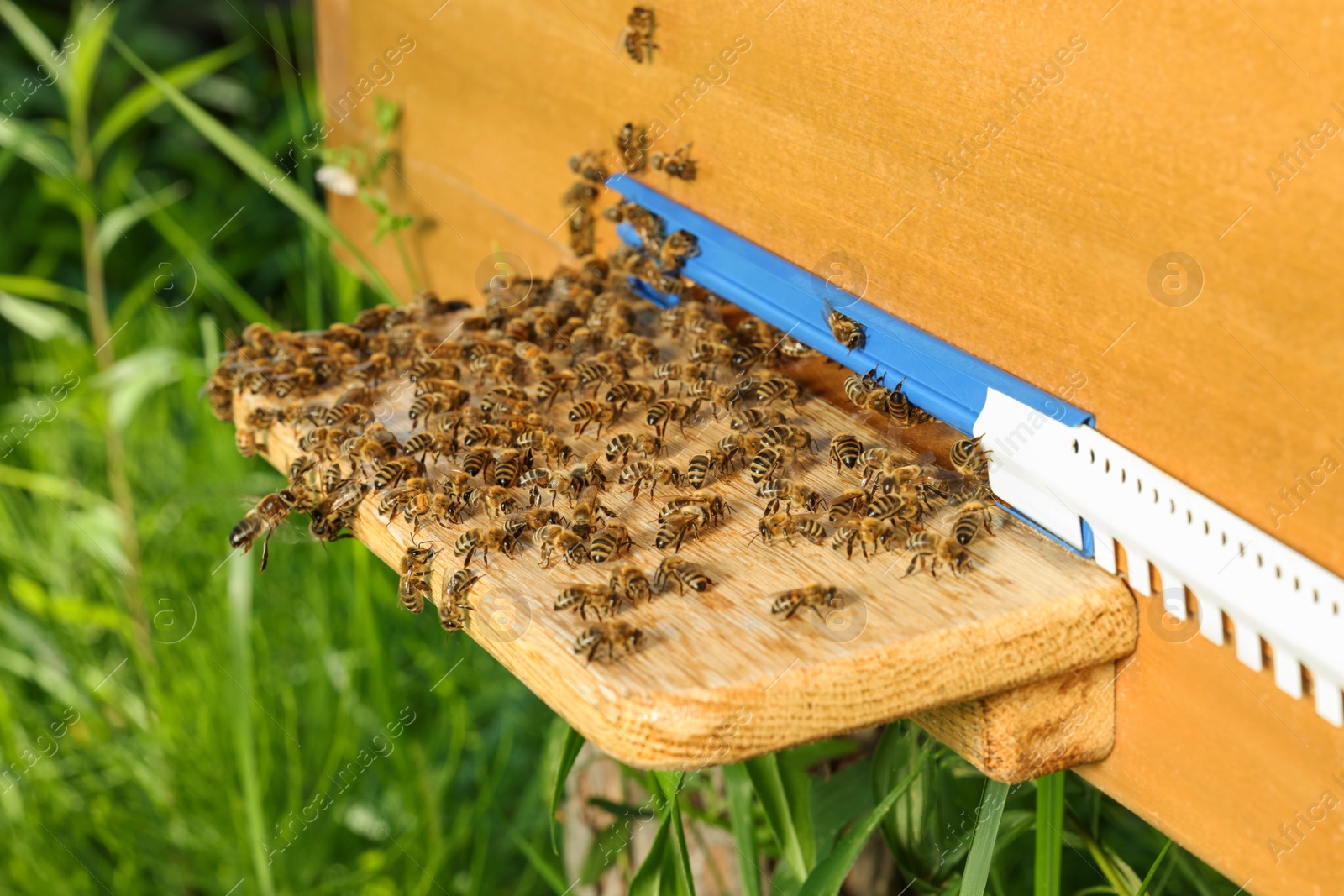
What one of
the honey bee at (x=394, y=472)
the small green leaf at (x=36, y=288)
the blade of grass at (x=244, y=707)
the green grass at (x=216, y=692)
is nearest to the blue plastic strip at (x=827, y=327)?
the honey bee at (x=394, y=472)

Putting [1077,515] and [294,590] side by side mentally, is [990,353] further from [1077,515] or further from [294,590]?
[294,590]

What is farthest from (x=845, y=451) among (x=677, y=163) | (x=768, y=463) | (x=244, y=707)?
(x=244, y=707)

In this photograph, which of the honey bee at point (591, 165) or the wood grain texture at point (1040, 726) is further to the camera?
the honey bee at point (591, 165)

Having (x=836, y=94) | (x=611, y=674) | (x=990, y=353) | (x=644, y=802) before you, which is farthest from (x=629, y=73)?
(x=644, y=802)

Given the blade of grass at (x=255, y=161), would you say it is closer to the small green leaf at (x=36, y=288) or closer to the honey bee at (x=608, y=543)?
the small green leaf at (x=36, y=288)

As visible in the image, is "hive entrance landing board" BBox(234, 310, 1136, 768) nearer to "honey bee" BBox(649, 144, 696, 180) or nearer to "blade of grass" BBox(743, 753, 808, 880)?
"blade of grass" BBox(743, 753, 808, 880)
